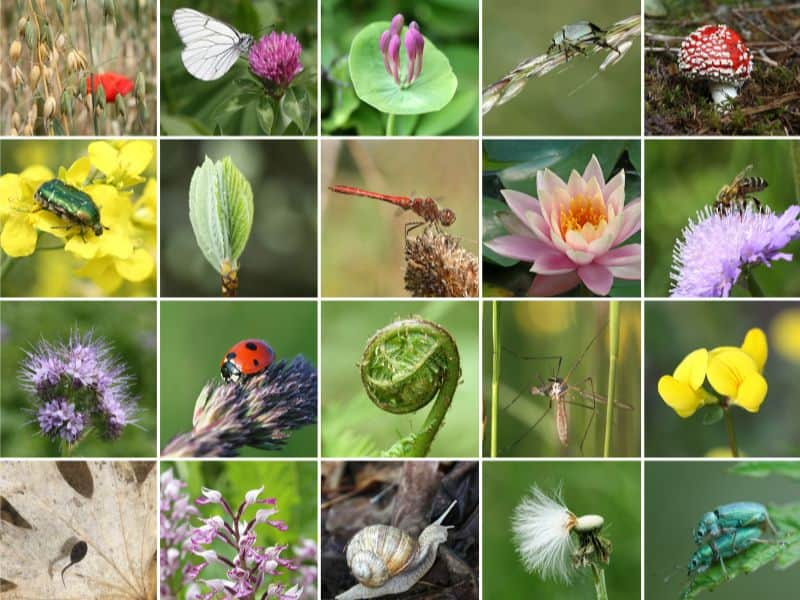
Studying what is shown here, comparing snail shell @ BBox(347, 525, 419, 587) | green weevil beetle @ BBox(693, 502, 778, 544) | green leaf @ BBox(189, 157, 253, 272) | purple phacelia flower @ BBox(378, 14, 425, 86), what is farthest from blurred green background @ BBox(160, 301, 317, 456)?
green weevil beetle @ BBox(693, 502, 778, 544)

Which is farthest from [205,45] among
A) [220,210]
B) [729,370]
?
[729,370]

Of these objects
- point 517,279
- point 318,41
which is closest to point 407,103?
point 318,41

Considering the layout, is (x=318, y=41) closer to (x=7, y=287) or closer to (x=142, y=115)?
(x=142, y=115)

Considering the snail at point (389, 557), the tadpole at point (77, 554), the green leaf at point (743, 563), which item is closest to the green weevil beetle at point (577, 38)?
the snail at point (389, 557)

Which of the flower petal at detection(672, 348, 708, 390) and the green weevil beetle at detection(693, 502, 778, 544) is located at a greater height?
the flower petal at detection(672, 348, 708, 390)

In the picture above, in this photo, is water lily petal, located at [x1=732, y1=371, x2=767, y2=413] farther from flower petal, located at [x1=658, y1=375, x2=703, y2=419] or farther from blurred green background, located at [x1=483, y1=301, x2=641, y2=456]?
blurred green background, located at [x1=483, y1=301, x2=641, y2=456]

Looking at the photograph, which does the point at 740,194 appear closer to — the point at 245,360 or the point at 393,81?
the point at 393,81

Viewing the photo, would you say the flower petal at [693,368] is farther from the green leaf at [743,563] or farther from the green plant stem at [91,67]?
the green plant stem at [91,67]

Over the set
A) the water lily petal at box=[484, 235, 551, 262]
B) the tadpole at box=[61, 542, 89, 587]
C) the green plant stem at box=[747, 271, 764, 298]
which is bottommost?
the tadpole at box=[61, 542, 89, 587]
